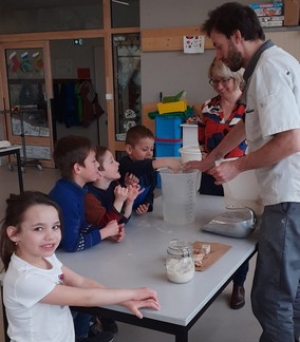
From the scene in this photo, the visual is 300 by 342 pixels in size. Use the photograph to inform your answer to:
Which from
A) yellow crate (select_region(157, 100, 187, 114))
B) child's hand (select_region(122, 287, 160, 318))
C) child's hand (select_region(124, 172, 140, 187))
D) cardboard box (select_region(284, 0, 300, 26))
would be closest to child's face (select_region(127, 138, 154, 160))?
child's hand (select_region(124, 172, 140, 187))

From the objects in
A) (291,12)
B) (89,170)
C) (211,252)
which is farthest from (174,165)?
(291,12)

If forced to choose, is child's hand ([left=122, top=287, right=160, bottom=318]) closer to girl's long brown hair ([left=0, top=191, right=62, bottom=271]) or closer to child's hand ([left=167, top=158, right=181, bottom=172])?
girl's long brown hair ([left=0, top=191, right=62, bottom=271])

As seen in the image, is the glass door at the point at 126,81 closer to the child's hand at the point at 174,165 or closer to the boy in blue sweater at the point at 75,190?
the child's hand at the point at 174,165

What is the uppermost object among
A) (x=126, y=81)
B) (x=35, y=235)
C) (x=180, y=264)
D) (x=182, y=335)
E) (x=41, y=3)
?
(x=41, y=3)

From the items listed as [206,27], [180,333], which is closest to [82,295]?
[180,333]

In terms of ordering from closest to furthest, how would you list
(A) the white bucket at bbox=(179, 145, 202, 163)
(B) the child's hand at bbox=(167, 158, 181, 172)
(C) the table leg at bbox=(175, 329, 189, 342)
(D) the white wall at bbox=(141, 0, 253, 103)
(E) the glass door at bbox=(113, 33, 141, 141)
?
(C) the table leg at bbox=(175, 329, 189, 342) < (B) the child's hand at bbox=(167, 158, 181, 172) < (A) the white bucket at bbox=(179, 145, 202, 163) < (D) the white wall at bbox=(141, 0, 253, 103) < (E) the glass door at bbox=(113, 33, 141, 141)

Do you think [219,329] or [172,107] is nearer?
[219,329]

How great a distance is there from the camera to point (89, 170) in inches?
66.5

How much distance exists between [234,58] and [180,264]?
0.80m

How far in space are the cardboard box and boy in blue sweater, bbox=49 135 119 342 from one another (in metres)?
2.83

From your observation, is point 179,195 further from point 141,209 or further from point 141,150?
point 141,150

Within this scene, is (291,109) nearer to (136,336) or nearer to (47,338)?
(47,338)

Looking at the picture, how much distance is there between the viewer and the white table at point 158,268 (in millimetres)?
1166

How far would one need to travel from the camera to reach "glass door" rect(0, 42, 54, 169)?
22.1ft
